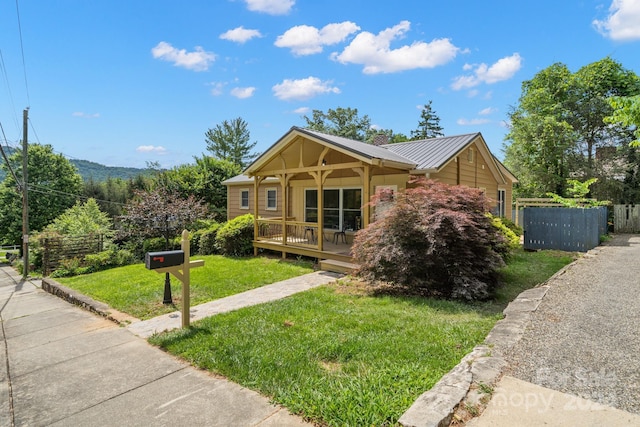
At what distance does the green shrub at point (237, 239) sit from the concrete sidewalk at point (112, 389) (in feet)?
24.7

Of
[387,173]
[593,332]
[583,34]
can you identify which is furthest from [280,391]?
[583,34]

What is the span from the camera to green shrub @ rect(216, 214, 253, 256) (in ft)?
41.9

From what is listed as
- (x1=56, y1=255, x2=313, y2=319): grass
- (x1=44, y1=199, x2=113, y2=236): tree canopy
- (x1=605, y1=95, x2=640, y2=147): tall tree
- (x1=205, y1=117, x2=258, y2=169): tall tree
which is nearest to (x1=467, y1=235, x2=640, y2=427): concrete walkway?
(x1=605, y1=95, x2=640, y2=147): tall tree

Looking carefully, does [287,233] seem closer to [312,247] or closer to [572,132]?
[312,247]

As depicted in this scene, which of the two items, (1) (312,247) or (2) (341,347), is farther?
(1) (312,247)

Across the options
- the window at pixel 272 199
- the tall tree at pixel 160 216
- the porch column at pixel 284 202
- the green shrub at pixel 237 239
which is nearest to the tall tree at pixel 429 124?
the window at pixel 272 199

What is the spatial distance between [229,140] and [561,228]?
40.0 meters

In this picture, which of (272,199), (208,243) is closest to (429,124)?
(272,199)

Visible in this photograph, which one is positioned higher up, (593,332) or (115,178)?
(115,178)

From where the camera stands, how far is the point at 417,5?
456 inches

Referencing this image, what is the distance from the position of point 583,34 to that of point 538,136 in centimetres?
566

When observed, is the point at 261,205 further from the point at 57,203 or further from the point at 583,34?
the point at 57,203

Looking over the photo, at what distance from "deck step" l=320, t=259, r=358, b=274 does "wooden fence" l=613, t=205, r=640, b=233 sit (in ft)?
54.1

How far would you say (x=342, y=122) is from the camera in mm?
43156
